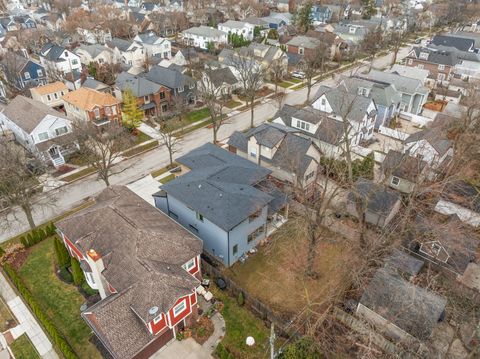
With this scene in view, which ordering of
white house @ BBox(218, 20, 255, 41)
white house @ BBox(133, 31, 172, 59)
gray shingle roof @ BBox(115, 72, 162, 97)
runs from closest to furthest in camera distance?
gray shingle roof @ BBox(115, 72, 162, 97) < white house @ BBox(133, 31, 172, 59) < white house @ BBox(218, 20, 255, 41)

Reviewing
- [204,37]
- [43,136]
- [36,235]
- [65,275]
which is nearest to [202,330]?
[65,275]

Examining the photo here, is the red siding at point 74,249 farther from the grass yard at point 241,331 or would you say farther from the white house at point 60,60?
the white house at point 60,60

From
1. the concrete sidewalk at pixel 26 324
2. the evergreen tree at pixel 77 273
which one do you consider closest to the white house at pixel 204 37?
the evergreen tree at pixel 77 273

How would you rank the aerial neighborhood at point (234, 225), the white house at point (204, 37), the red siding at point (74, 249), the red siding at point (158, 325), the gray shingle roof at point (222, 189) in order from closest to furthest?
the red siding at point (158, 325) < the aerial neighborhood at point (234, 225) < the red siding at point (74, 249) < the gray shingle roof at point (222, 189) < the white house at point (204, 37)

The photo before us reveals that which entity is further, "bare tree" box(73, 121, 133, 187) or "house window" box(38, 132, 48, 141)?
"house window" box(38, 132, 48, 141)

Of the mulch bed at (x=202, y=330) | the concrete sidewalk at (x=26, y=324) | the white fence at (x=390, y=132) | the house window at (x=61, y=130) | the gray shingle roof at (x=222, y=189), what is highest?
the gray shingle roof at (x=222, y=189)

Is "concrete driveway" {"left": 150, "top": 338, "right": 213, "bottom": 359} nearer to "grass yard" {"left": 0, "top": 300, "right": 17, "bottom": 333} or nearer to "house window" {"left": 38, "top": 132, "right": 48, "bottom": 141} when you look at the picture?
"grass yard" {"left": 0, "top": 300, "right": 17, "bottom": 333}

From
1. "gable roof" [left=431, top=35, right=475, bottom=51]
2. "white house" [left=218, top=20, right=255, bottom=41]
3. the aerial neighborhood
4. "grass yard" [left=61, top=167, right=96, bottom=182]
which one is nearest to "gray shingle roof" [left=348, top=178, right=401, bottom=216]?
the aerial neighborhood
